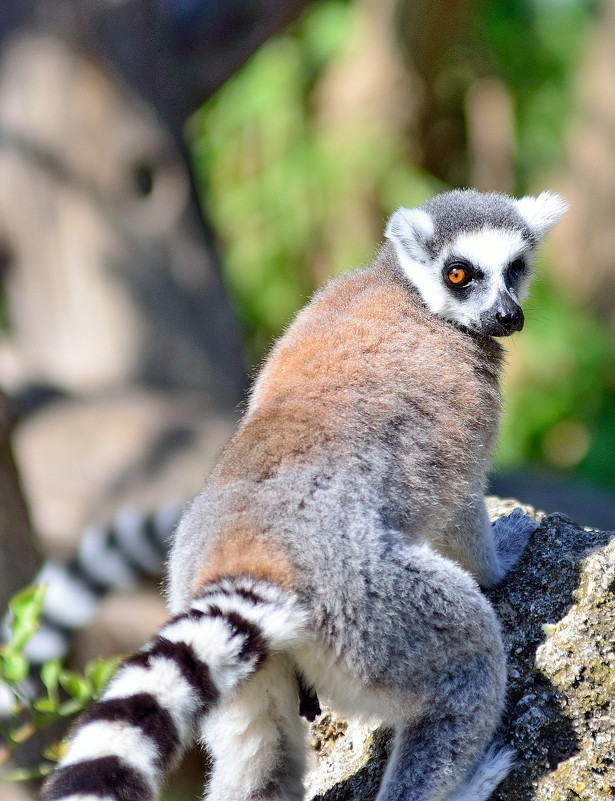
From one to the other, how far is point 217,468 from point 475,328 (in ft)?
A: 3.03

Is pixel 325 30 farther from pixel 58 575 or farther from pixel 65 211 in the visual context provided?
pixel 58 575

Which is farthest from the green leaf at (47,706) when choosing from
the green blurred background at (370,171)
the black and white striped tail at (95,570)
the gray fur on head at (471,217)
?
the green blurred background at (370,171)

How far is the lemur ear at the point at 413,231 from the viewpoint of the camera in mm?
3334

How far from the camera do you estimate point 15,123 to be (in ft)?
24.5

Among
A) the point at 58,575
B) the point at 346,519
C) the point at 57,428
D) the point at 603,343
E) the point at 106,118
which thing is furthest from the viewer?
the point at 603,343

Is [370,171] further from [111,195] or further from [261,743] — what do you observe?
[261,743]

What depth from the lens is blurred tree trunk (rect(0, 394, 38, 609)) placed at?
13.7ft

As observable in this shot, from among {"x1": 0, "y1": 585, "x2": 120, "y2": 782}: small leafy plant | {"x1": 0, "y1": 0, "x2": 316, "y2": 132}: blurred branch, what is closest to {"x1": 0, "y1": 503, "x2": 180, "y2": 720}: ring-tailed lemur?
{"x1": 0, "y1": 585, "x2": 120, "y2": 782}: small leafy plant

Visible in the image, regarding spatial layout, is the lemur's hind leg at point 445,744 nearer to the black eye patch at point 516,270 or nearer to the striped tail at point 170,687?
the striped tail at point 170,687

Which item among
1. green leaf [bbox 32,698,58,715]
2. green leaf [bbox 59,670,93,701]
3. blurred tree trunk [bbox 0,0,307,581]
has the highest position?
blurred tree trunk [bbox 0,0,307,581]

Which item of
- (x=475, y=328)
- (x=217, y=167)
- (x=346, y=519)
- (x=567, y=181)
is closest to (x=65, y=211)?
(x=217, y=167)

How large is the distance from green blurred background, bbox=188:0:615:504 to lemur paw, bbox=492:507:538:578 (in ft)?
22.8

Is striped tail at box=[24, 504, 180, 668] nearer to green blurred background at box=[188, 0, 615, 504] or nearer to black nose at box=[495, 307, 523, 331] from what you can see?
black nose at box=[495, 307, 523, 331]

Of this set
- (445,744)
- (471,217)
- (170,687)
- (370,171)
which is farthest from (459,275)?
Result: (370,171)
